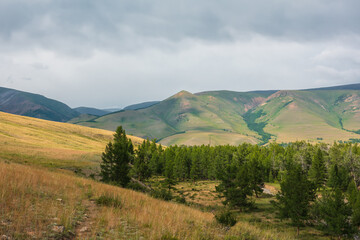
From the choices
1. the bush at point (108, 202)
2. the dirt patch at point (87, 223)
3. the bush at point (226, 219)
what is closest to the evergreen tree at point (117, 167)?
the bush at point (108, 202)

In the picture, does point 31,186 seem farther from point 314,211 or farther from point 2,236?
point 314,211

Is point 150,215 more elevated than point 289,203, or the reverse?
point 150,215

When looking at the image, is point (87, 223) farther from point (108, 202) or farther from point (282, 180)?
point (282, 180)

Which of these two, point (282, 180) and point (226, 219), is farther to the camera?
point (282, 180)

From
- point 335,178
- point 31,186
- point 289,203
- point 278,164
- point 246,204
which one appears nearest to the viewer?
point 31,186

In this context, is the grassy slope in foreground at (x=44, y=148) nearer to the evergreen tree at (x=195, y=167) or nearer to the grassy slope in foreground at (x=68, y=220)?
the grassy slope in foreground at (x=68, y=220)

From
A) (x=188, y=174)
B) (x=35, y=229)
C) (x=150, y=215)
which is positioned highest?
(x=35, y=229)

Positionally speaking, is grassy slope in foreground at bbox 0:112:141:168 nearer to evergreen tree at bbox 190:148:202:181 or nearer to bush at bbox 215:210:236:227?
evergreen tree at bbox 190:148:202:181

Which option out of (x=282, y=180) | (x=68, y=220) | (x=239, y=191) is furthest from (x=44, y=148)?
(x=282, y=180)

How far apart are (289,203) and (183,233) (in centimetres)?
3744

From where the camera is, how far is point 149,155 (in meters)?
100

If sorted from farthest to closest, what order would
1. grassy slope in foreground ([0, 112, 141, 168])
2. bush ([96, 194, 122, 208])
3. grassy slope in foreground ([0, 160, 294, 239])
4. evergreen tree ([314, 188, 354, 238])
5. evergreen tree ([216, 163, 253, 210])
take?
evergreen tree ([216, 163, 253, 210]) < grassy slope in foreground ([0, 112, 141, 168]) < evergreen tree ([314, 188, 354, 238]) < bush ([96, 194, 122, 208]) < grassy slope in foreground ([0, 160, 294, 239])

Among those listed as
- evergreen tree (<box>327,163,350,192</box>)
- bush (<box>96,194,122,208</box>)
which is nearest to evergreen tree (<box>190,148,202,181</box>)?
evergreen tree (<box>327,163,350,192</box>)

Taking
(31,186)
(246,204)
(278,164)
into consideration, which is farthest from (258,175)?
(31,186)
